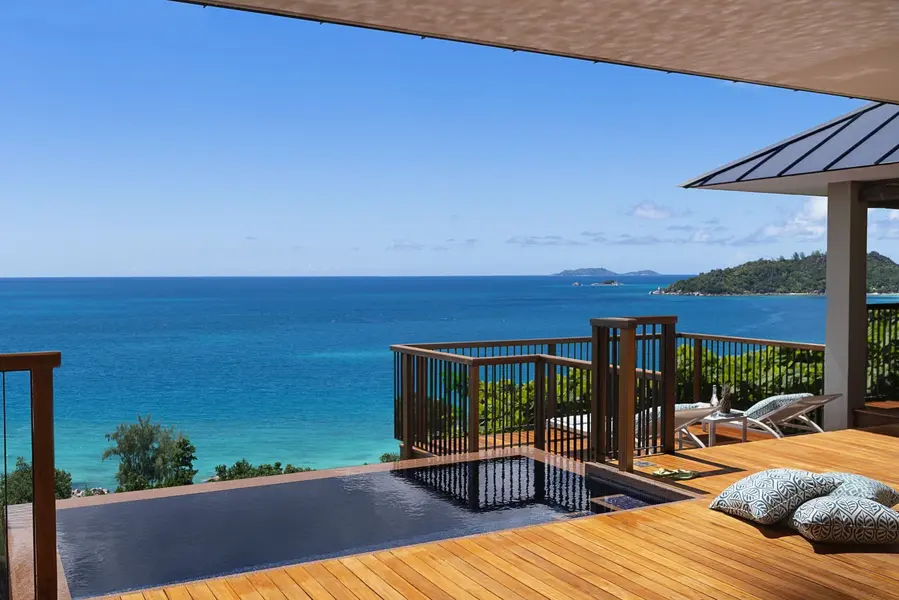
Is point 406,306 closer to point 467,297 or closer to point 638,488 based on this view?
point 467,297

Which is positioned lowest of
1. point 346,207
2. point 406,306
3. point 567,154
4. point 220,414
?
point 220,414

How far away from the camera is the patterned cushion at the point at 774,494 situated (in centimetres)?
433

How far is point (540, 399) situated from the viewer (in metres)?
6.67

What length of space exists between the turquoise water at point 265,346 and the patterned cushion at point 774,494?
75.8 feet

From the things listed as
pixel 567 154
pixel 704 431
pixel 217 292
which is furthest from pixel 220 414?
pixel 217 292

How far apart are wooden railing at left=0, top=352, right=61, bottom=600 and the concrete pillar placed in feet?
23.9

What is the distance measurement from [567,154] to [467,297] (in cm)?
2429

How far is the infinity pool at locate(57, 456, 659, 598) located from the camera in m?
3.92

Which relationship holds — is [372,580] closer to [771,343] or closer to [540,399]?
[540,399]

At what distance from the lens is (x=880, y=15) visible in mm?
3773

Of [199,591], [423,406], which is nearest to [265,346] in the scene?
[423,406]

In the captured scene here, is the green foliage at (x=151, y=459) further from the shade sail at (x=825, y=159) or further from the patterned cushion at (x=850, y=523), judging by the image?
the patterned cushion at (x=850, y=523)

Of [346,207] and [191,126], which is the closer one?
[191,126]

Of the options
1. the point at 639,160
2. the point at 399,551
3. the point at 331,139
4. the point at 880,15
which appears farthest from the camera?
the point at 639,160
